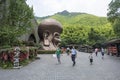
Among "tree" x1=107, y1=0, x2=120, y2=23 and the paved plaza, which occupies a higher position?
"tree" x1=107, y1=0, x2=120, y2=23

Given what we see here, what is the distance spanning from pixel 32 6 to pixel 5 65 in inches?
689

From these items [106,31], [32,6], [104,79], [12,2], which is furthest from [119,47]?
[106,31]

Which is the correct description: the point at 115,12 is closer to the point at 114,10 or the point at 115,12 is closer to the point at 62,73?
the point at 114,10

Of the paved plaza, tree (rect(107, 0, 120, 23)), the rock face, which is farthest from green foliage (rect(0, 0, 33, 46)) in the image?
the rock face

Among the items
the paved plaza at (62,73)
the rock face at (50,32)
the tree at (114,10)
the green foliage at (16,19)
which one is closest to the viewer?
the paved plaza at (62,73)

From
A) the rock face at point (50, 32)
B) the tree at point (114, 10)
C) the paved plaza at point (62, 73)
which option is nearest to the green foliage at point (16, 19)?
the tree at point (114, 10)

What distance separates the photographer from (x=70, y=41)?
95.0 metres

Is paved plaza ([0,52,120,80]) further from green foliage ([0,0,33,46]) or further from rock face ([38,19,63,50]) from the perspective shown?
rock face ([38,19,63,50])

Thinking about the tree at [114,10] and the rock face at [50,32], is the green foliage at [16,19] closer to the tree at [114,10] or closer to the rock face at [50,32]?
the tree at [114,10]

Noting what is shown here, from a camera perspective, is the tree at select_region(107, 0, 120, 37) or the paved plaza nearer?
the paved plaza

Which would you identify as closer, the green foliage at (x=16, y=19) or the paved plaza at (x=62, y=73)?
the paved plaza at (x=62, y=73)

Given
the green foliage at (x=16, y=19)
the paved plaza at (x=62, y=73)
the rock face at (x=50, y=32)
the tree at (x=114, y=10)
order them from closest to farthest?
the paved plaza at (x=62, y=73) < the green foliage at (x=16, y=19) < the tree at (x=114, y=10) < the rock face at (x=50, y=32)

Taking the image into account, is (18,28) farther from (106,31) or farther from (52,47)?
(106,31)

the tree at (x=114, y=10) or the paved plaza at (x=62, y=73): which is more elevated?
the tree at (x=114, y=10)
